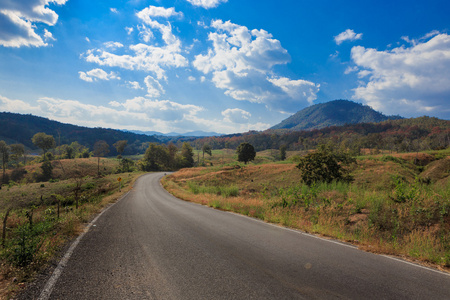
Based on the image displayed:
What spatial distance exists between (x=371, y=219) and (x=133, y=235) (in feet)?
28.2

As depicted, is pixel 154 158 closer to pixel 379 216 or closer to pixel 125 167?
pixel 125 167

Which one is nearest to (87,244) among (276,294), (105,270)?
(105,270)

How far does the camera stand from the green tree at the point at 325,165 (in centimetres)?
1928

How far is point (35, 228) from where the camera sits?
269 inches

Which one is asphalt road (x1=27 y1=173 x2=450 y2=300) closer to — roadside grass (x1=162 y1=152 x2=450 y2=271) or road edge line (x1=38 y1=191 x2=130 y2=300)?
road edge line (x1=38 y1=191 x2=130 y2=300)

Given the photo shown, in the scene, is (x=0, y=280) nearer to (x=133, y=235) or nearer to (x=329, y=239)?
(x=133, y=235)

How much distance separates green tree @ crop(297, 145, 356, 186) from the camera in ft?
63.3

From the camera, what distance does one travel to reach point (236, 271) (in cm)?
432

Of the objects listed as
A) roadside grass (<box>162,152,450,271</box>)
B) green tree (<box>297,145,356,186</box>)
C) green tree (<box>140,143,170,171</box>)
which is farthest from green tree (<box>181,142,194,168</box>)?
roadside grass (<box>162,152,450,271</box>)

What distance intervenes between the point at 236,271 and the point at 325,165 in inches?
716

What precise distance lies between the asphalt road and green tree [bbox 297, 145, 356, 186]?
14.7 metres

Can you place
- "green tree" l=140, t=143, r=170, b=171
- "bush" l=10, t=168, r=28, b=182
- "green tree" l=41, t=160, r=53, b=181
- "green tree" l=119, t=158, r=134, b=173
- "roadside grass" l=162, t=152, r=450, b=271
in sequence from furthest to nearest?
"green tree" l=140, t=143, r=170, b=171
"green tree" l=119, t=158, r=134, b=173
"green tree" l=41, t=160, r=53, b=181
"bush" l=10, t=168, r=28, b=182
"roadside grass" l=162, t=152, r=450, b=271

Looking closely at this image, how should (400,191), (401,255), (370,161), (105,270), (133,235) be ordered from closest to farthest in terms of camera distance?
(105,270) < (401,255) < (133,235) < (400,191) < (370,161)

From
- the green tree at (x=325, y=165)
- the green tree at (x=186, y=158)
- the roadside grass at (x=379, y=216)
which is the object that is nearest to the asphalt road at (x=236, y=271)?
the roadside grass at (x=379, y=216)
